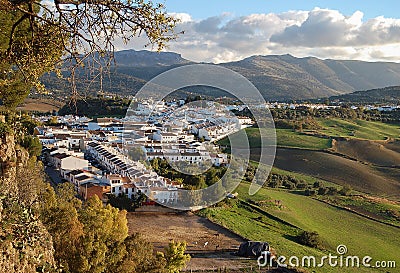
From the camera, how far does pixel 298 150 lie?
1225 inches

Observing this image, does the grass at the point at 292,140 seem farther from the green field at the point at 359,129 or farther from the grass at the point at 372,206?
the grass at the point at 372,206

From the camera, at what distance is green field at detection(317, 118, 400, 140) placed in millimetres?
37156

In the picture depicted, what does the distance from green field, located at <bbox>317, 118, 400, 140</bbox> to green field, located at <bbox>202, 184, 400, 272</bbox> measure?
1921 cm

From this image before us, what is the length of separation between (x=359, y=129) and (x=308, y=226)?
26.5 m

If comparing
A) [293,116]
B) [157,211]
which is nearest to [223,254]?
[157,211]

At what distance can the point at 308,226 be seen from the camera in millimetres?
16203

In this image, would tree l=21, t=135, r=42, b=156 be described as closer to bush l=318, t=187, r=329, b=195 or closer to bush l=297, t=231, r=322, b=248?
bush l=297, t=231, r=322, b=248

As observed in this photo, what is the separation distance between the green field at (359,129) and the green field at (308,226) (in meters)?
19.2

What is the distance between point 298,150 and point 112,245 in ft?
81.2

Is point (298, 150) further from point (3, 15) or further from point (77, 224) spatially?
point (3, 15)

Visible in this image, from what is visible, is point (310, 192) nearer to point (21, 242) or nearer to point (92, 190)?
point (92, 190)

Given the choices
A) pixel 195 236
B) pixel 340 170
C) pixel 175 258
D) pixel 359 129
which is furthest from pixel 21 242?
pixel 359 129

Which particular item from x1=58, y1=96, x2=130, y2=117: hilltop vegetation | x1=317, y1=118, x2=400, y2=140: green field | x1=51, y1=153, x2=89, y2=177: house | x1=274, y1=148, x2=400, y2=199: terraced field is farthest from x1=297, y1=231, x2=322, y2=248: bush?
x1=58, y1=96, x2=130, y2=117: hilltop vegetation

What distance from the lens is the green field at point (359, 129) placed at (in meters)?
37.2
